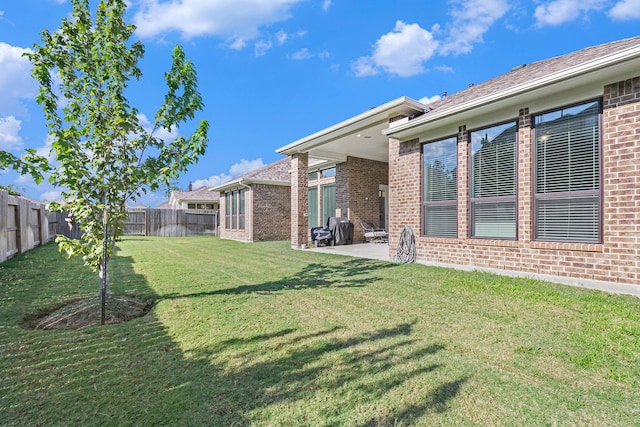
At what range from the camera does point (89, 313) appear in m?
3.81

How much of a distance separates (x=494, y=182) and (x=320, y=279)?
385 centimetres

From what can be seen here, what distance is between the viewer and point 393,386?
216 cm

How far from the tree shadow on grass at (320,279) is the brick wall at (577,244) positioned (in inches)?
60.7

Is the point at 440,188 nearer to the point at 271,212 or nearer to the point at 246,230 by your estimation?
the point at 271,212

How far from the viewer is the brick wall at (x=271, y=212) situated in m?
15.2

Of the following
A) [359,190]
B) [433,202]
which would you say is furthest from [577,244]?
[359,190]

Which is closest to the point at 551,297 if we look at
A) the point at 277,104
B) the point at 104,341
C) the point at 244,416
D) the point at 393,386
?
the point at 393,386

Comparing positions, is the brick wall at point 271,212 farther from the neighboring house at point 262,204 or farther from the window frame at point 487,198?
the window frame at point 487,198

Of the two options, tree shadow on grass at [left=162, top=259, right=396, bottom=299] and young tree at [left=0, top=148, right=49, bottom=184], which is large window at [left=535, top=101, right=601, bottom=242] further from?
young tree at [left=0, top=148, right=49, bottom=184]

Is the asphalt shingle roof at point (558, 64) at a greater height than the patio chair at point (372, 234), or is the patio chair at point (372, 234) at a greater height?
the asphalt shingle roof at point (558, 64)

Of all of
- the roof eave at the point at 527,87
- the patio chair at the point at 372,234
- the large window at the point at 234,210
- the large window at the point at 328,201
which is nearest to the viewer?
the roof eave at the point at 527,87

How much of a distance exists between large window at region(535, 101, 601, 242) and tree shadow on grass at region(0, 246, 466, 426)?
373cm

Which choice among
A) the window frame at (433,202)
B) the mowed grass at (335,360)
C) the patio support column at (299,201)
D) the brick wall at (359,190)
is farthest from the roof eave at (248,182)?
the mowed grass at (335,360)

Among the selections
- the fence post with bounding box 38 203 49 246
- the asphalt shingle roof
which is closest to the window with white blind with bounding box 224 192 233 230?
the fence post with bounding box 38 203 49 246
